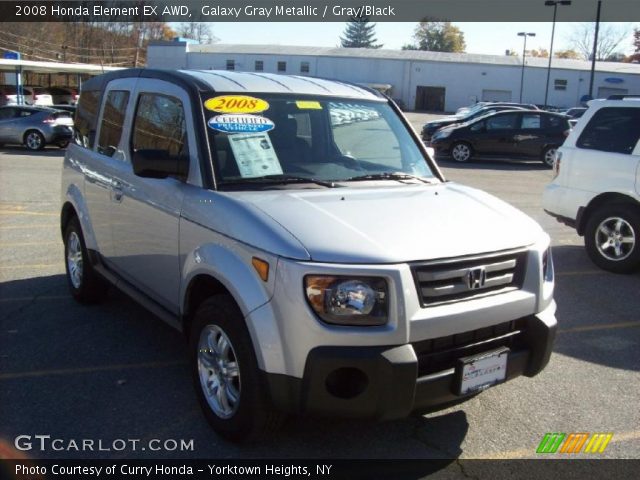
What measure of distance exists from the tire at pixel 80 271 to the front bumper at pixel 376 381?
305 centimetres

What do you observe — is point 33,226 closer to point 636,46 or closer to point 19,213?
point 19,213

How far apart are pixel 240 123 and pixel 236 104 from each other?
0.53 feet

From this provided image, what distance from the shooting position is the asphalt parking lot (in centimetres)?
346

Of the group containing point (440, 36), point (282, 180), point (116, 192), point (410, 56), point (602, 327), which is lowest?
point (602, 327)

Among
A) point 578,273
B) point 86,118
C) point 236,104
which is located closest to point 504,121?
point 578,273

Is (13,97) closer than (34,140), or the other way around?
(34,140)

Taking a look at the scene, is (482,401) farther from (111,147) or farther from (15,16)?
(15,16)

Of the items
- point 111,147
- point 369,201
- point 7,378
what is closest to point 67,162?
point 111,147

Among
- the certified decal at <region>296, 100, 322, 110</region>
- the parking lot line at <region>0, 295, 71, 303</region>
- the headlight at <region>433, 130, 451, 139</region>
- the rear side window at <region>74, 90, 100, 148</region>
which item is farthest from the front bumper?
the headlight at <region>433, 130, 451, 139</region>

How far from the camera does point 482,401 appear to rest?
3.99 metres

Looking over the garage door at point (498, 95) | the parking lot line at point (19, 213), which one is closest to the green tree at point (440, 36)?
the garage door at point (498, 95)

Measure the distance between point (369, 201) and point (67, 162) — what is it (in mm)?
3604

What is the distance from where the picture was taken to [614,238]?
7164 millimetres

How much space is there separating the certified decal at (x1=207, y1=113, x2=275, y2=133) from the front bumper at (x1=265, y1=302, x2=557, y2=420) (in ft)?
5.36
